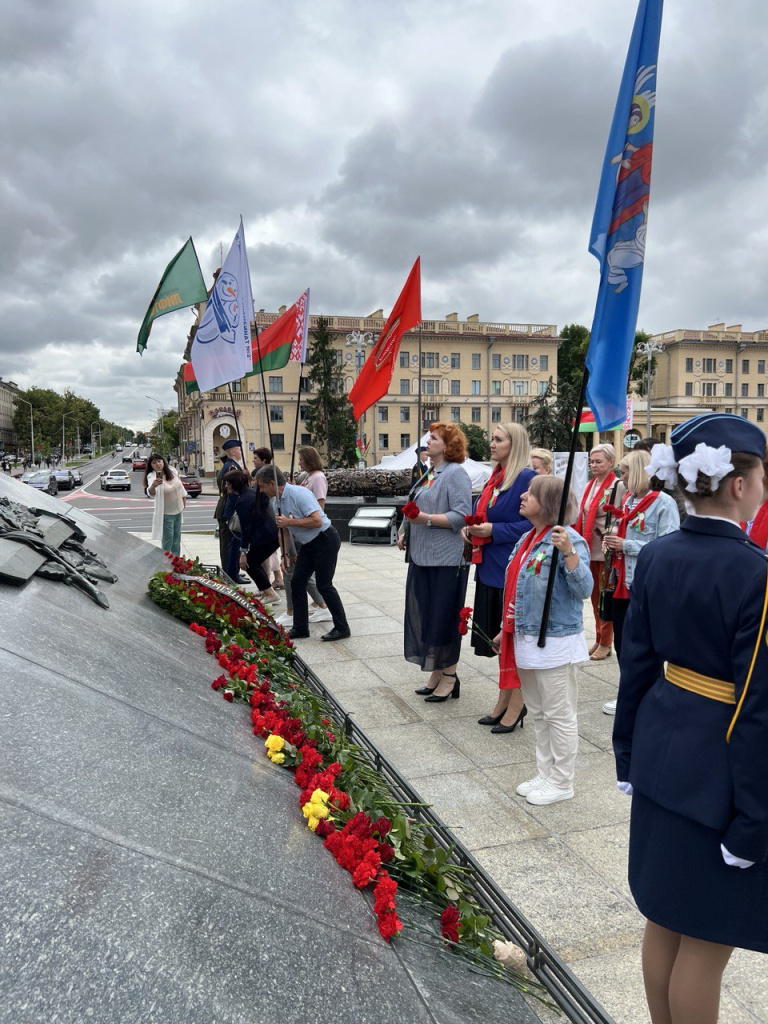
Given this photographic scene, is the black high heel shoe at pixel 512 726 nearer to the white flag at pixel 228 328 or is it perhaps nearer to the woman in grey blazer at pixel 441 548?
the woman in grey blazer at pixel 441 548

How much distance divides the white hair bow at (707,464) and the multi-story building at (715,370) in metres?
84.3

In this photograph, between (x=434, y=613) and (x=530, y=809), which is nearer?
(x=530, y=809)

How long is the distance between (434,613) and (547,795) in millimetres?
1566

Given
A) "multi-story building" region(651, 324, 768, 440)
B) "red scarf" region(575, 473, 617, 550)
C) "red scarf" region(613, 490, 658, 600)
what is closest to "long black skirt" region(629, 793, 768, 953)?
"red scarf" region(613, 490, 658, 600)

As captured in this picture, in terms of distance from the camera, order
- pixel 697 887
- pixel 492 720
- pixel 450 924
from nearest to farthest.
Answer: pixel 697 887 → pixel 450 924 → pixel 492 720

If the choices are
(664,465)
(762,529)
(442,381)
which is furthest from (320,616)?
(442,381)

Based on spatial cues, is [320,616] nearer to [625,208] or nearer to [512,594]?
[512,594]

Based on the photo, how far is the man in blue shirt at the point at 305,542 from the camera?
639cm

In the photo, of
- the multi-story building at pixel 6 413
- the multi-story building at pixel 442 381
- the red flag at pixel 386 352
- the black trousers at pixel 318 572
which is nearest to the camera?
the red flag at pixel 386 352

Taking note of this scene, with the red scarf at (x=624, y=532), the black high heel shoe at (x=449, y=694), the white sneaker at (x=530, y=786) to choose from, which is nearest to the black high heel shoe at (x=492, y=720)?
the black high heel shoe at (x=449, y=694)

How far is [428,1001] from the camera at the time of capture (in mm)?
1663

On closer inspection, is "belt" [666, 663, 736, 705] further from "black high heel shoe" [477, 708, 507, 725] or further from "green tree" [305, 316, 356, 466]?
"green tree" [305, 316, 356, 466]

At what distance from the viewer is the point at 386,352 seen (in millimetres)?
6742

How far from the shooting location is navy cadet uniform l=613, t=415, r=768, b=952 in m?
1.53
